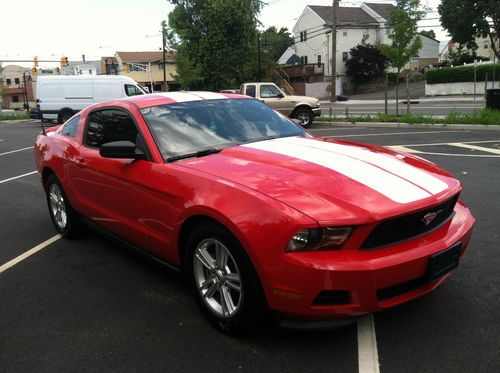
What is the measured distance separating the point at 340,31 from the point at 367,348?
5885 centimetres

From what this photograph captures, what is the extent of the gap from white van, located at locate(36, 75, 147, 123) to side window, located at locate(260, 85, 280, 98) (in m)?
9.36

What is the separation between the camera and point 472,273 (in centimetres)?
388

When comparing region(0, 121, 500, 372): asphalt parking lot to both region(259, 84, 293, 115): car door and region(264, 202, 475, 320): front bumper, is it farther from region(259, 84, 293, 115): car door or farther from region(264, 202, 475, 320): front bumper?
region(259, 84, 293, 115): car door

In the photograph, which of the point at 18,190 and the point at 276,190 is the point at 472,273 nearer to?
the point at 276,190

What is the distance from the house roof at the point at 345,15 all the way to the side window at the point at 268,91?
135 ft

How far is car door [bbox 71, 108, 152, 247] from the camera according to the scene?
148 inches

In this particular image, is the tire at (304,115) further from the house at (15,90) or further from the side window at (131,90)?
the house at (15,90)

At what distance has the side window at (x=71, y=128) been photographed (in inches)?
201

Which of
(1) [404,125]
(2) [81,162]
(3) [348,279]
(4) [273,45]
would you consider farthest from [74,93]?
(4) [273,45]

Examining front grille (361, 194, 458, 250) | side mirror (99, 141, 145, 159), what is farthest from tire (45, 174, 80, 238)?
front grille (361, 194, 458, 250)

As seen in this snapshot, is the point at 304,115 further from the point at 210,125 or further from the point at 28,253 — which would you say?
the point at 210,125

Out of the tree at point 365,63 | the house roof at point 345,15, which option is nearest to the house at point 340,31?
the house roof at point 345,15

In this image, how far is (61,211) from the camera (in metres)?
5.40

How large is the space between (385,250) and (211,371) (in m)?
1.21
